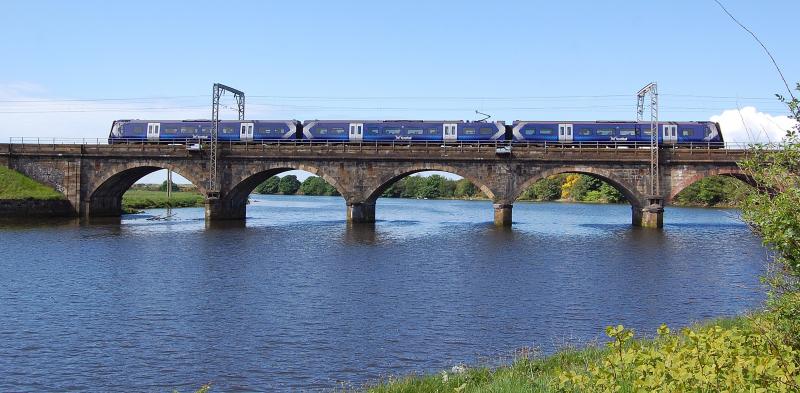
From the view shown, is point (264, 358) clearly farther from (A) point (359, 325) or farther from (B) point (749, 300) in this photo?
(B) point (749, 300)

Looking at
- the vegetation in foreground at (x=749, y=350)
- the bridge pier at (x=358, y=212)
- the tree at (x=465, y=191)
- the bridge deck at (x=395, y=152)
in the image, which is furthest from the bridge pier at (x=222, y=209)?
the tree at (x=465, y=191)

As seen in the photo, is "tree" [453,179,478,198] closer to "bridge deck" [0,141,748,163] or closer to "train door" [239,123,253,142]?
"bridge deck" [0,141,748,163]

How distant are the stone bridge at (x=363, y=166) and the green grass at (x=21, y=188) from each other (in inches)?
28.7

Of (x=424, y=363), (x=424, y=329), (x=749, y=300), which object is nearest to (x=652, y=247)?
(x=749, y=300)

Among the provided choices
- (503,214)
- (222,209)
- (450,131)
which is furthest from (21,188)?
(503,214)

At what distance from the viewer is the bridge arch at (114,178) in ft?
207

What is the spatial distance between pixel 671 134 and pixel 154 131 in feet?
A: 179

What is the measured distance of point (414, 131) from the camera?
216ft

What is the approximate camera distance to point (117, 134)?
224 feet

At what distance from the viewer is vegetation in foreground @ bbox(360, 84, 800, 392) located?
769cm

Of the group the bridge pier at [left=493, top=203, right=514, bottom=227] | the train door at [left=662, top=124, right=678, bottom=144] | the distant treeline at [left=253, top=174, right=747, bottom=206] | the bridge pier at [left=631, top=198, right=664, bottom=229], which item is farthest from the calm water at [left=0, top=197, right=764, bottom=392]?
the distant treeline at [left=253, top=174, right=747, bottom=206]

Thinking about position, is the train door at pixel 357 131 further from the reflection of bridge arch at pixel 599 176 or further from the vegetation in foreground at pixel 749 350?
the vegetation in foreground at pixel 749 350

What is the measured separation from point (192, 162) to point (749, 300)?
2082 inches

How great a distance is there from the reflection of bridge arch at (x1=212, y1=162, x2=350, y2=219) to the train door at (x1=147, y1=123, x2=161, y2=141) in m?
10.9
